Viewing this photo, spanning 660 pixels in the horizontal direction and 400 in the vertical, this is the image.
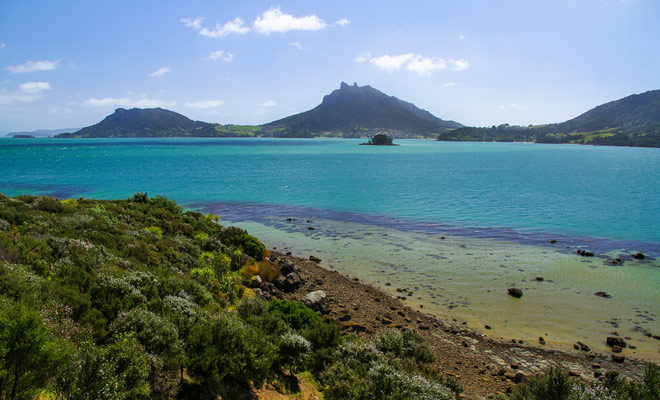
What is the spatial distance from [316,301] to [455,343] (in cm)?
626

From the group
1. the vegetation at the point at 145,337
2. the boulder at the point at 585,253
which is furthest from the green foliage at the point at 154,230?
the boulder at the point at 585,253

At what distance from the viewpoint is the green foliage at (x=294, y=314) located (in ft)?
42.9

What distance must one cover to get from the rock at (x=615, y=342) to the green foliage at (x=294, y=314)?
12.2m

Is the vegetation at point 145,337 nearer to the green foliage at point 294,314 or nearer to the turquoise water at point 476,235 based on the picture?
the green foliage at point 294,314

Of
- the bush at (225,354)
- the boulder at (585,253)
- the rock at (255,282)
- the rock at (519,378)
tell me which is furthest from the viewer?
the boulder at (585,253)

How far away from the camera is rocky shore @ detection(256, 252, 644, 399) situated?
40.2 feet

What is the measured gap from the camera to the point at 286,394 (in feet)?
30.0

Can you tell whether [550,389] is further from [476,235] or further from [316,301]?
[476,235]

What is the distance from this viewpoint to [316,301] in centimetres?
1661

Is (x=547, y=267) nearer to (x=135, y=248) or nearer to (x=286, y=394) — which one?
(x=286, y=394)

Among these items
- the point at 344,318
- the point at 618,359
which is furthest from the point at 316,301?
the point at 618,359

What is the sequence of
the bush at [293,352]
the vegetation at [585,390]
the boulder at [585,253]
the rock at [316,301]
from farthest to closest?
the boulder at [585,253] → the rock at [316,301] → the bush at [293,352] → the vegetation at [585,390]

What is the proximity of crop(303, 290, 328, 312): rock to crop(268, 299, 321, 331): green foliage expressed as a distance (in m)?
1.77

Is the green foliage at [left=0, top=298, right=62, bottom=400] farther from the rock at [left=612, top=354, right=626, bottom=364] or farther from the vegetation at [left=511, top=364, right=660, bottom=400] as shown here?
the rock at [left=612, top=354, right=626, bottom=364]
